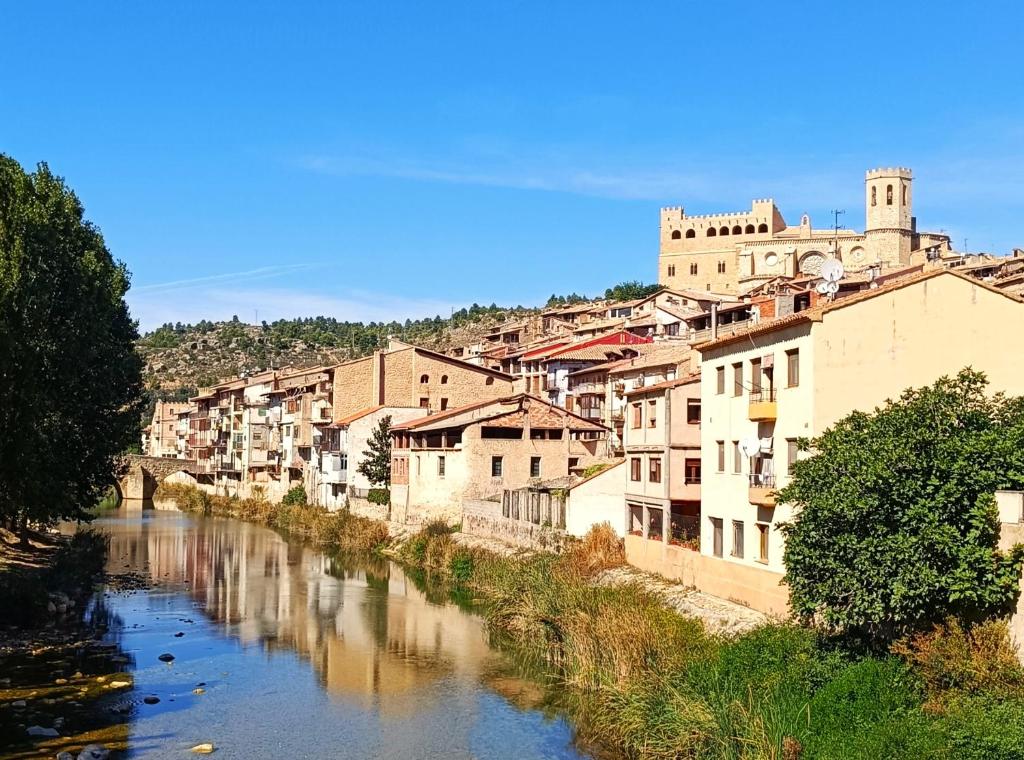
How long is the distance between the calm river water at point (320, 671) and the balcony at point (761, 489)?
22.8 feet

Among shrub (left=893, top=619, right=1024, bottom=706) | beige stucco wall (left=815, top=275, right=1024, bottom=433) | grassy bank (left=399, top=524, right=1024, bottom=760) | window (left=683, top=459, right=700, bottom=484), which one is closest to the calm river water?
grassy bank (left=399, top=524, right=1024, bottom=760)

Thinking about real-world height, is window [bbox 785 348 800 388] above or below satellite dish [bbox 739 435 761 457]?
above

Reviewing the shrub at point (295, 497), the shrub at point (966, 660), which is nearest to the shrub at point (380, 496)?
the shrub at point (295, 497)

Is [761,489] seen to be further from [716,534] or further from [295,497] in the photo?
[295,497]

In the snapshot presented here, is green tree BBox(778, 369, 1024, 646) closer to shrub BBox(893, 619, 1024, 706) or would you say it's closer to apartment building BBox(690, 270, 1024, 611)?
shrub BBox(893, 619, 1024, 706)

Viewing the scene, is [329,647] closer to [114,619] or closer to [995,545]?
[114,619]

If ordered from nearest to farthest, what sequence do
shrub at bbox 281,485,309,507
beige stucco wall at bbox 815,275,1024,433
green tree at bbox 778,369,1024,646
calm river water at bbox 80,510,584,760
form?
green tree at bbox 778,369,1024,646
calm river water at bbox 80,510,584,760
beige stucco wall at bbox 815,275,1024,433
shrub at bbox 281,485,309,507

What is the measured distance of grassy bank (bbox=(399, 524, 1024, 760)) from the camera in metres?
15.7

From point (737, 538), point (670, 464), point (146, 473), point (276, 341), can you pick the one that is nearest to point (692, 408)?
point (670, 464)

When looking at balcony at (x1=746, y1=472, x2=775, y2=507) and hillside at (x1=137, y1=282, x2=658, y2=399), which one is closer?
balcony at (x1=746, y1=472, x2=775, y2=507)

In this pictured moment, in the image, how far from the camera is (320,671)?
29.2 m

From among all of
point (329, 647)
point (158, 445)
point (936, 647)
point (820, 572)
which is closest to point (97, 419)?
point (329, 647)

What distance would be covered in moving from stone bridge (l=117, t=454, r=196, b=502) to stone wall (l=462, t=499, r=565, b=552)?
183 ft

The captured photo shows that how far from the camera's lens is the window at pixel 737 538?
27844 mm
